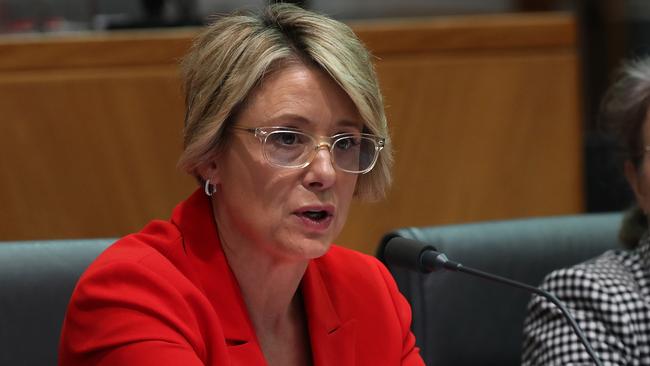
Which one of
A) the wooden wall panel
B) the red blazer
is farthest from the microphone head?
the wooden wall panel

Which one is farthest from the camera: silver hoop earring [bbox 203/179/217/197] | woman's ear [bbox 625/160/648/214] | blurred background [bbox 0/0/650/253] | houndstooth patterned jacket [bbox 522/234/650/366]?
blurred background [bbox 0/0/650/253]

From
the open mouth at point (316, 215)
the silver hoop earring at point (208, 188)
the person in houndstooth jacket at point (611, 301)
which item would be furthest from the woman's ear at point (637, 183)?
the silver hoop earring at point (208, 188)

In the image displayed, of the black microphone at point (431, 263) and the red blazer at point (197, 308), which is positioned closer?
the red blazer at point (197, 308)

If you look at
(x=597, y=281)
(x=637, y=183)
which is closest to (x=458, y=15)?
(x=637, y=183)

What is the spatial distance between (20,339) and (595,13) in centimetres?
423

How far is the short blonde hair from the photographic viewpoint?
1922 millimetres

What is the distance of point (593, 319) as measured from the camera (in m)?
2.40

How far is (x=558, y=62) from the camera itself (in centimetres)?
336

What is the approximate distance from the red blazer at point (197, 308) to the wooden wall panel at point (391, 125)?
1.03m

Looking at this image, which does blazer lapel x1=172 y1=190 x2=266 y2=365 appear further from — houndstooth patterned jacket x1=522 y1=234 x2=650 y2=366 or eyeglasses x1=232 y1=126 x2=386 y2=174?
houndstooth patterned jacket x1=522 y1=234 x2=650 y2=366

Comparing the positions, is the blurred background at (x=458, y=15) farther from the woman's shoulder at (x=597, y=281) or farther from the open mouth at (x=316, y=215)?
the open mouth at (x=316, y=215)

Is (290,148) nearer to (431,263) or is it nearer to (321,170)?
(321,170)

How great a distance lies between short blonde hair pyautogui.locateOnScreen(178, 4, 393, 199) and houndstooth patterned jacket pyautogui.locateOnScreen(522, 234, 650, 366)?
2.06 feet

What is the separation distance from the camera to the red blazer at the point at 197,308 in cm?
175
